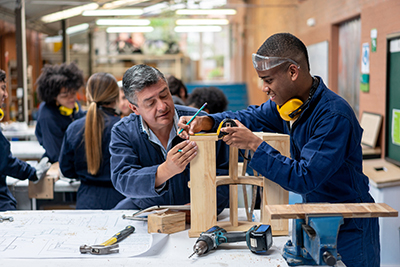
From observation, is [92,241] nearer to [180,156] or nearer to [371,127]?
[180,156]

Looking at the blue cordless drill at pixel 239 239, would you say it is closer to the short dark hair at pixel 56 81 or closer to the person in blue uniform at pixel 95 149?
the person in blue uniform at pixel 95 149

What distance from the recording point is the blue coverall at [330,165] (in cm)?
157

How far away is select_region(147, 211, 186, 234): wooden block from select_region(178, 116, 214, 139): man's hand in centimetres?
38

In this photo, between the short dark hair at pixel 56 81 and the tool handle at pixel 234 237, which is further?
the short dark hair at pixel 56 81

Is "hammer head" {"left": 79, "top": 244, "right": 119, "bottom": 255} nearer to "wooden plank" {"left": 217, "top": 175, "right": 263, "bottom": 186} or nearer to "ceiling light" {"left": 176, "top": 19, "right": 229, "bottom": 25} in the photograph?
"wooden plank" {"left": 217, "top": 175, "right": 263, "bottom": 186}

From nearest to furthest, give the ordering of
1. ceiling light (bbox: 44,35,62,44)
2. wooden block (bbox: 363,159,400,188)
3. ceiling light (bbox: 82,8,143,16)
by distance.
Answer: wooden block (bbox: 363,159,400,188) < ceiling light (bbox: 82,8,143,16) < ceiling light (bbox: 44,35,62,44)

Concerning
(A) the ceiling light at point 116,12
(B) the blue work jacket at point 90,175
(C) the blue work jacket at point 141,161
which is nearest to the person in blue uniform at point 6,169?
(B) the blue work jacket at point 90,175

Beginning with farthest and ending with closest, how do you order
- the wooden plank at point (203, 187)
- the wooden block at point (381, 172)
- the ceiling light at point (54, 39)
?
the ceiling light at point (54, 39) < the wooden block at point (381, 172) < the wooden plank at point (203, 187)

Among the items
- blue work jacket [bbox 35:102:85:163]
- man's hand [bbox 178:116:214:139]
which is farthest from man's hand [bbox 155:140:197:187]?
blue work jacket [bbox 35:102:85:163]

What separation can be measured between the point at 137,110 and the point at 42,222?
0.75 m

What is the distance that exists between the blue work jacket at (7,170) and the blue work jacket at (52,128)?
945mm

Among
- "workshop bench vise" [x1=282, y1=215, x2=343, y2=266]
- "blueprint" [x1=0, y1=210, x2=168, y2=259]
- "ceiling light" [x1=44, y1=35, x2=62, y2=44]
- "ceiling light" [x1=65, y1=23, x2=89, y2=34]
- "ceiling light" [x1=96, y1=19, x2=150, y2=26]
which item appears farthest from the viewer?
"ceiling light" [x1=65, y1=23, x2=89, y2=34]

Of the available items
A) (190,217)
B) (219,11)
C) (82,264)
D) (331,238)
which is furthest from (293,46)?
(219,11)

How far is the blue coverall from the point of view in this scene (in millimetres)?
1566
